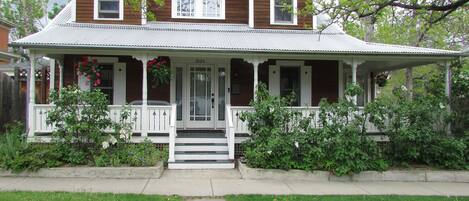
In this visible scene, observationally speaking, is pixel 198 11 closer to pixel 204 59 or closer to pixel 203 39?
pixel 204 59

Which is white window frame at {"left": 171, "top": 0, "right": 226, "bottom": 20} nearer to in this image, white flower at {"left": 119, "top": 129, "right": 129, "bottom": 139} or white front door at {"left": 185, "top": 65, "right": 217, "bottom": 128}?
white front door at {"left": 185, "top": 65, "right": 217, "bottom": 128}

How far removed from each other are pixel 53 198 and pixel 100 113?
3120 mm

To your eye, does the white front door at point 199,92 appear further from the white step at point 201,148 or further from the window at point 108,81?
the white step at point 201,148

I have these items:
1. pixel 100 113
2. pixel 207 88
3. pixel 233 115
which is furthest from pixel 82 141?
pixel 207 88

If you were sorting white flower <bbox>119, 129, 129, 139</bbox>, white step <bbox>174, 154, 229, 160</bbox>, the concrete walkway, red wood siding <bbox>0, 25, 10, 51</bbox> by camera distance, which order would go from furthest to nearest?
red wood siding <bbox>0, 25, 10, 51</bbox> → white step <bbox>174, 154, 229, 160</bbox> → white flower <bbox>119, 129, 129, 139</bbox> → the concrete walkway

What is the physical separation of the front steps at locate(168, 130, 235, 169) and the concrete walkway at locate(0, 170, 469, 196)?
0.87m

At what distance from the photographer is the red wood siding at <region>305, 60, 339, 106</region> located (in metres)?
14.0

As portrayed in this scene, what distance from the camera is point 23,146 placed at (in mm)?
9438

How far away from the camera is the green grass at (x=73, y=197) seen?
21.9ft

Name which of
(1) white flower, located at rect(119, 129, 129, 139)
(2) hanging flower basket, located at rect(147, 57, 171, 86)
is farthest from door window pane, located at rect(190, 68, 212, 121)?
(1) white flower, located at rect(119, 129, 129, 139)

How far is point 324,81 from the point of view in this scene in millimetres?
14094

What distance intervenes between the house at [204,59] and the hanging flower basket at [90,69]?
0.52 m

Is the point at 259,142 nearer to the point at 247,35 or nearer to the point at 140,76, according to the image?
the point at 247,35

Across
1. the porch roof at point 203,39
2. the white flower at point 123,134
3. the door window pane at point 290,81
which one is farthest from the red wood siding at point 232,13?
A: the white flower at point 123,134
